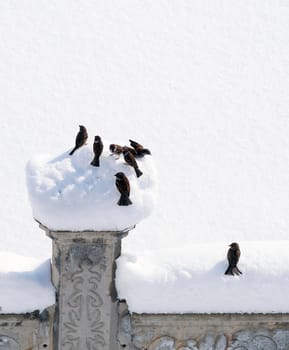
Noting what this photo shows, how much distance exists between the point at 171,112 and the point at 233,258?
6861mm

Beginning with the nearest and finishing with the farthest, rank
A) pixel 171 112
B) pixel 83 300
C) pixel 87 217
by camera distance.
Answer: pixel 87 217, pixel 83 300, pixel 171 112

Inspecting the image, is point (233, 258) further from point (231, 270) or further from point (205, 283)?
point (205, 283)

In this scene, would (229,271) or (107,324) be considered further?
(107,324)

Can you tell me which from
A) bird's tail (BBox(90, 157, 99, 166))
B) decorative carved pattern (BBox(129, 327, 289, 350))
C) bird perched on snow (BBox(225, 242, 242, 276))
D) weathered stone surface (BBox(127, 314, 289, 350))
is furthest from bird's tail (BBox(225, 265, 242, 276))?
bird's tail (BBox(90, 157, 99, 166))

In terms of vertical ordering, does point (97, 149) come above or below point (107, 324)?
above

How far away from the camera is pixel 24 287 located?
5.95 meters

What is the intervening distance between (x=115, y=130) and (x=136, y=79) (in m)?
1.86

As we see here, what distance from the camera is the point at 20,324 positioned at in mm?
6082

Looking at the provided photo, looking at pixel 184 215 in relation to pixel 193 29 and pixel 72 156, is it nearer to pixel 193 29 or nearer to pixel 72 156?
pixel 72 156

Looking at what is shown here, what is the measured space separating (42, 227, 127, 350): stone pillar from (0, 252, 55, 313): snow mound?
0.07 meters

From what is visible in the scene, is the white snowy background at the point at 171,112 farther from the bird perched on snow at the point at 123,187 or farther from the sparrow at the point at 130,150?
the sparrow at the point at 130,150

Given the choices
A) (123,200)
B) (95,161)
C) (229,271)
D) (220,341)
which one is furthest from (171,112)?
(123,200)

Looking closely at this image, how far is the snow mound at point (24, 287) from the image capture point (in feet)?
19.4

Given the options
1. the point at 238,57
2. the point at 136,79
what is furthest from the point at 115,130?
the point at 238,57
